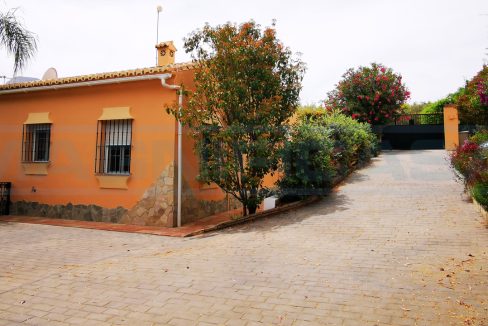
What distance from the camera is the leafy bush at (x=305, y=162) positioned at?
9.35m

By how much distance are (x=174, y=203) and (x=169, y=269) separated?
3.70 metres

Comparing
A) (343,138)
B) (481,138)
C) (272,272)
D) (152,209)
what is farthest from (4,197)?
(481,138)

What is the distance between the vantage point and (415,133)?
23594 millimetres

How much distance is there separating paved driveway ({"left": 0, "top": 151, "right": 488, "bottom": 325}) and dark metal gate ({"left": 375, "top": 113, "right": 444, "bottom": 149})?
16.6m

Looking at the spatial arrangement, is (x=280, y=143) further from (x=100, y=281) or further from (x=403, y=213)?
(x=100, y=281)

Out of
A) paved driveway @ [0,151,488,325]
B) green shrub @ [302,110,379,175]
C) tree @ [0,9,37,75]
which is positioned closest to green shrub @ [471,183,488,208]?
paved driveway @ [0,151,488,325]

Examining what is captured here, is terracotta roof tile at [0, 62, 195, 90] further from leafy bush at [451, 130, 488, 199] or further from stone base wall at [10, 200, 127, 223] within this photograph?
leafy bush at [451, 130, 488, 199]

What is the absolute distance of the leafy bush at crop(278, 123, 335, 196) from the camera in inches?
368

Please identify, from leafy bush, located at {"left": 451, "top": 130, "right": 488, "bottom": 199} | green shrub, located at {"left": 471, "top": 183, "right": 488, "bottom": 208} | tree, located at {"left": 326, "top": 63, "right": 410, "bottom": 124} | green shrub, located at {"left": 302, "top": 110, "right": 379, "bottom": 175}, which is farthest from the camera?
tree, located at {"left": 326, "top": 63, "right": 410, "bottom": 124}

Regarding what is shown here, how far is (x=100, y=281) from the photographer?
462 centimetres

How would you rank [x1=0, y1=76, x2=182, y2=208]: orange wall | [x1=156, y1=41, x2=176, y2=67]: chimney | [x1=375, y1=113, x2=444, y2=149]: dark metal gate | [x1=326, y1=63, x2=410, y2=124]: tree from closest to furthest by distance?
[x1=0, y1=76, x2=182, y2=208]: orange wall
[x1=156, y1=41, x2=176, y2=67]: chimney
[x1=326, y1=63, x2=410, y2=124]: tree
[x1=375, y1=113, x2=444, y2=149]: dark metal gate

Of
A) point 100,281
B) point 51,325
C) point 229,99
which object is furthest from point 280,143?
point 51,325

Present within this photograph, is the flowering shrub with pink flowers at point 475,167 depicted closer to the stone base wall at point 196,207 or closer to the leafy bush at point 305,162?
the leafy bush at point 305,162

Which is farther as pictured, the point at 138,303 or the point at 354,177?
the point at 354,177
